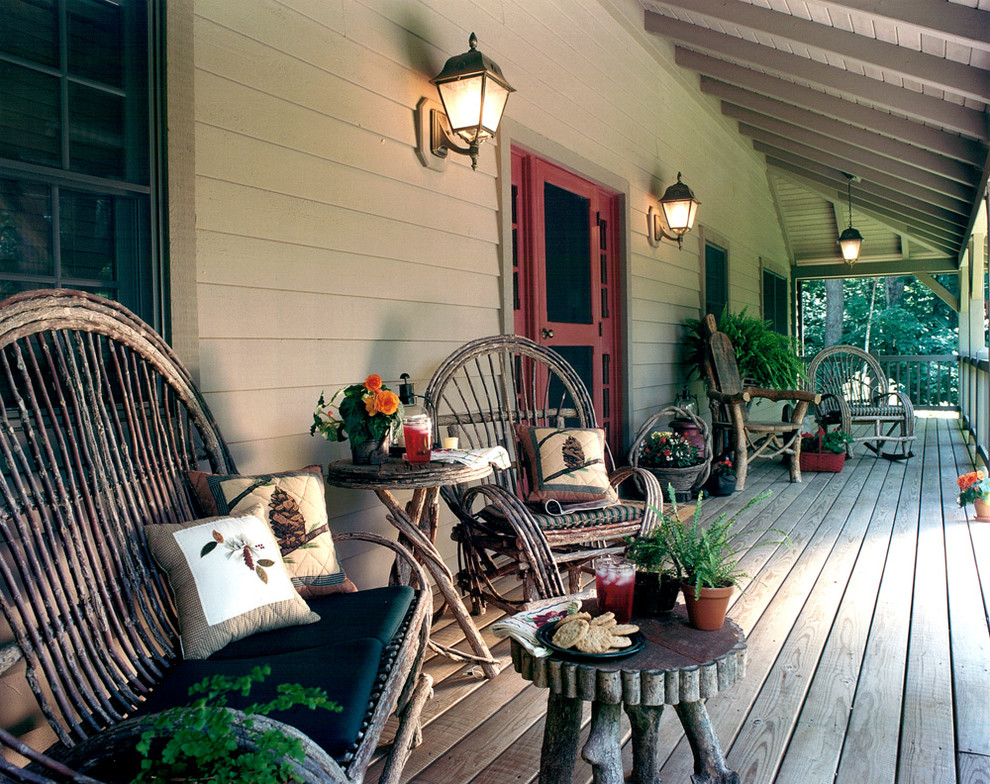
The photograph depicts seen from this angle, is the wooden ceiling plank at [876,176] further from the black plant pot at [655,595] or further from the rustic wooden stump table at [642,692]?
the rustic wooden stump table at [642,692]

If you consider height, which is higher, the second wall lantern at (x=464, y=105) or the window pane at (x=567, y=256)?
the second wall lantern at (x=464, y=105)

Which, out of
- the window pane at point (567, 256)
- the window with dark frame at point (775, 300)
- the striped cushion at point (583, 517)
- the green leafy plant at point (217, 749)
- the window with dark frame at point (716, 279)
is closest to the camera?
the green leafy plant at point (217, 749)

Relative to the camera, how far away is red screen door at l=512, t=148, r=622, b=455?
411cm

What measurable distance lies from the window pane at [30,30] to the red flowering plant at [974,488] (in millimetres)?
4802

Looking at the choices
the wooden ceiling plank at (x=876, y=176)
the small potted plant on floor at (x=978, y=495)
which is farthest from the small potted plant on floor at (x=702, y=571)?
the wooden ceiling plank at (x=876, y=176)

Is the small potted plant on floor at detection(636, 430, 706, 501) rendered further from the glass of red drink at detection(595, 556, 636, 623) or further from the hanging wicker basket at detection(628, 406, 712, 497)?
the glass of red drink at detection(595, 556, 636, 623)

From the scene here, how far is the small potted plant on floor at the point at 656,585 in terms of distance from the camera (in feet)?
5.77

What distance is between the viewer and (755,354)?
20.8 ft

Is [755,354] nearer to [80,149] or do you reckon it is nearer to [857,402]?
[857,402]

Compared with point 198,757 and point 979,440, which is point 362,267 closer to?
point 198,757

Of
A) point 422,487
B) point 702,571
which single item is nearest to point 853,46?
point 422,487

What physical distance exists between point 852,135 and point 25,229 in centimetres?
670

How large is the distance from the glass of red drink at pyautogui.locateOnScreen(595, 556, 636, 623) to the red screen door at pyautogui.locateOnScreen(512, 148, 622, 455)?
2477 mm

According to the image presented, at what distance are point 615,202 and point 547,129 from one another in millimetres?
1189
